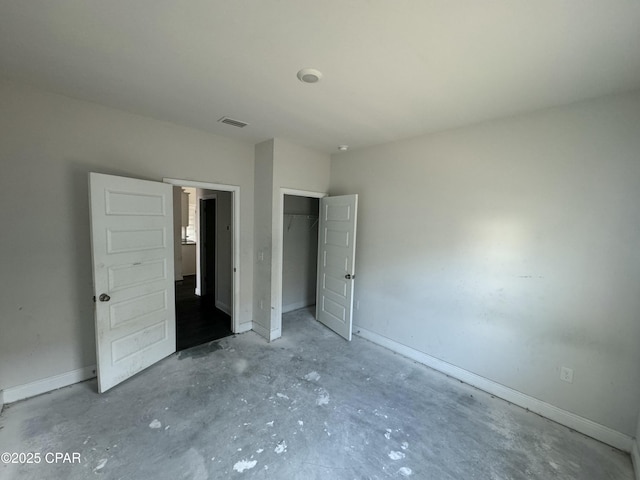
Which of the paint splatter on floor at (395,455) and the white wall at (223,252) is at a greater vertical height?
the white wall at (223,252)

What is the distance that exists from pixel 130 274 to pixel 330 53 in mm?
2610

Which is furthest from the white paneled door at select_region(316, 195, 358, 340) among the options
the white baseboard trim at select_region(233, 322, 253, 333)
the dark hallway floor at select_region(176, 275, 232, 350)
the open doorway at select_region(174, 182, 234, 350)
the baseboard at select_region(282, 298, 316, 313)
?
the dark hallway floor at select_region(176, 275, 232, 350)

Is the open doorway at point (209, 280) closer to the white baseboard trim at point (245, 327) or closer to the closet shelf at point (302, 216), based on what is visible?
the white baseboard trim at point (245, 327)

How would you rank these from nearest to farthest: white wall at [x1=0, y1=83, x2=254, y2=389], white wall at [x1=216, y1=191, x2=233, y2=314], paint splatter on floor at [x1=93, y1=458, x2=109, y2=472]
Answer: paint splatter on floor at [x1=93, y1=458, x2=109, y2=472] < white wall at [x1=0, y1=83, x2=254, y2=389] < white wall at [x1=216, y1=191, x2=233, y2=314]

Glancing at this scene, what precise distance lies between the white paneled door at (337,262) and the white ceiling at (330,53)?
1.42 m

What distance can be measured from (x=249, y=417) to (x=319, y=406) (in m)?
0.60

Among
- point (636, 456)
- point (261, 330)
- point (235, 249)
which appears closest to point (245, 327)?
point (261, 330)

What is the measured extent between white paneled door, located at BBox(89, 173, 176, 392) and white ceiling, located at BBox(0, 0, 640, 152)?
0.85 metres


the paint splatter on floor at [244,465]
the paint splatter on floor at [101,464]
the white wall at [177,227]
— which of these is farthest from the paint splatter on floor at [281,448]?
the white wall at [177,227]

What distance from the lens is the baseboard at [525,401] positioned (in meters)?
2.02

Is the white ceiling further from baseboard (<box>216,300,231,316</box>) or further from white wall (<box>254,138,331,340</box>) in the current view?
baseboard (<box>216,300,231,316</box>)

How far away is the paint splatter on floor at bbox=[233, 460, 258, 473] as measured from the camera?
169 cm

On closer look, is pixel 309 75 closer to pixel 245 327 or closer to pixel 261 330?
pixel 261 330

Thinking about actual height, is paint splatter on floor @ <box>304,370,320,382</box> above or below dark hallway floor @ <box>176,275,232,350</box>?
below
